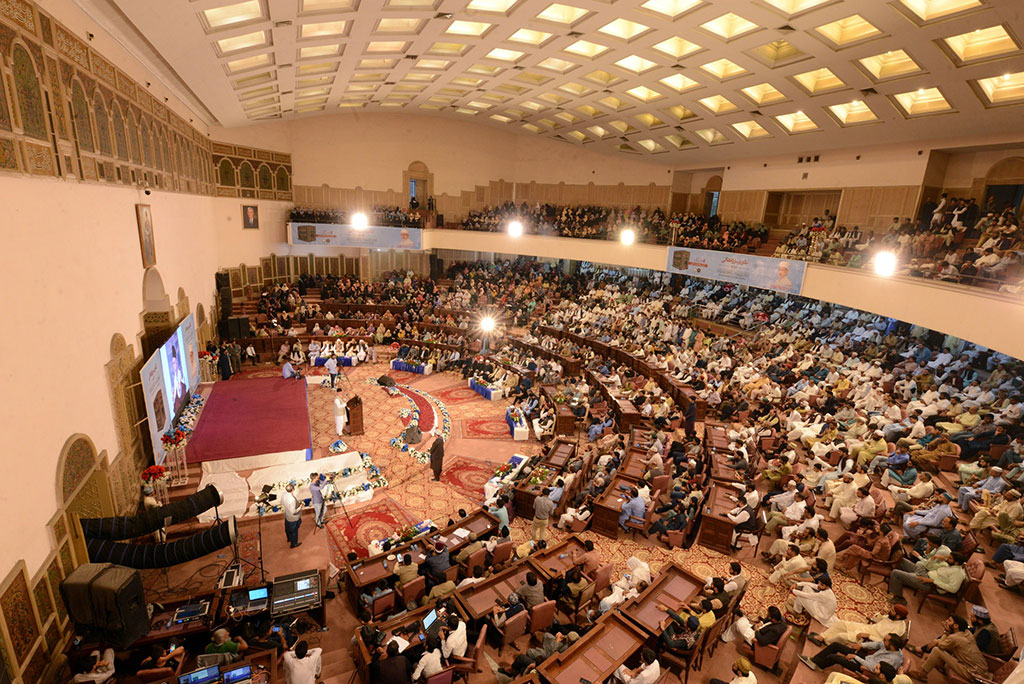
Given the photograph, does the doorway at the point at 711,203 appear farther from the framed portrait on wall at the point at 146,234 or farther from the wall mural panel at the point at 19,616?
the wall mural panel at the point at 19,616

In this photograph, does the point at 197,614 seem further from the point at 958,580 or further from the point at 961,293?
the point at 961,293

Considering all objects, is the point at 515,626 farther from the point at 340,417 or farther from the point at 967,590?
the point at 340,417

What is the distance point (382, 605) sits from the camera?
695 centimetres

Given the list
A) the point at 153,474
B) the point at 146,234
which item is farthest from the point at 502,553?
the point at 146,234

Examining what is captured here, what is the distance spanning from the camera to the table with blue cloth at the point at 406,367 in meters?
18.2

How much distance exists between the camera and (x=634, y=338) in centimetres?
1877

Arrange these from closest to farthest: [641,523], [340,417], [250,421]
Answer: [641,523] < [340,417] < [250,421]

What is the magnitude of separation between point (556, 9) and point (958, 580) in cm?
1286

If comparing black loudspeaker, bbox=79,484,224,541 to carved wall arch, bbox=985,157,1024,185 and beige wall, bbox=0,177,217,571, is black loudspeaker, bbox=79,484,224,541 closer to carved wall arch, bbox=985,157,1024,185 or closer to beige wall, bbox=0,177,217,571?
beige wall, bbox=0,177,217,571

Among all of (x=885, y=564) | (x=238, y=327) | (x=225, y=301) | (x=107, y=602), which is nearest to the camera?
(x=107, y=602)

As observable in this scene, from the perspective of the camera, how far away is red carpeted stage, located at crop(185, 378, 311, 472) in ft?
36.4

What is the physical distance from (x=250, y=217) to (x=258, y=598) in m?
18.3

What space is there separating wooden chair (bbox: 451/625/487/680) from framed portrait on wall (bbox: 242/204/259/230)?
19.7 meters

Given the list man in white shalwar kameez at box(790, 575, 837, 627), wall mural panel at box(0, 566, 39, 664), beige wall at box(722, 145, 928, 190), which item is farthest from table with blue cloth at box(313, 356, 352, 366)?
beige wall at box(722, 145, 928, 190)
